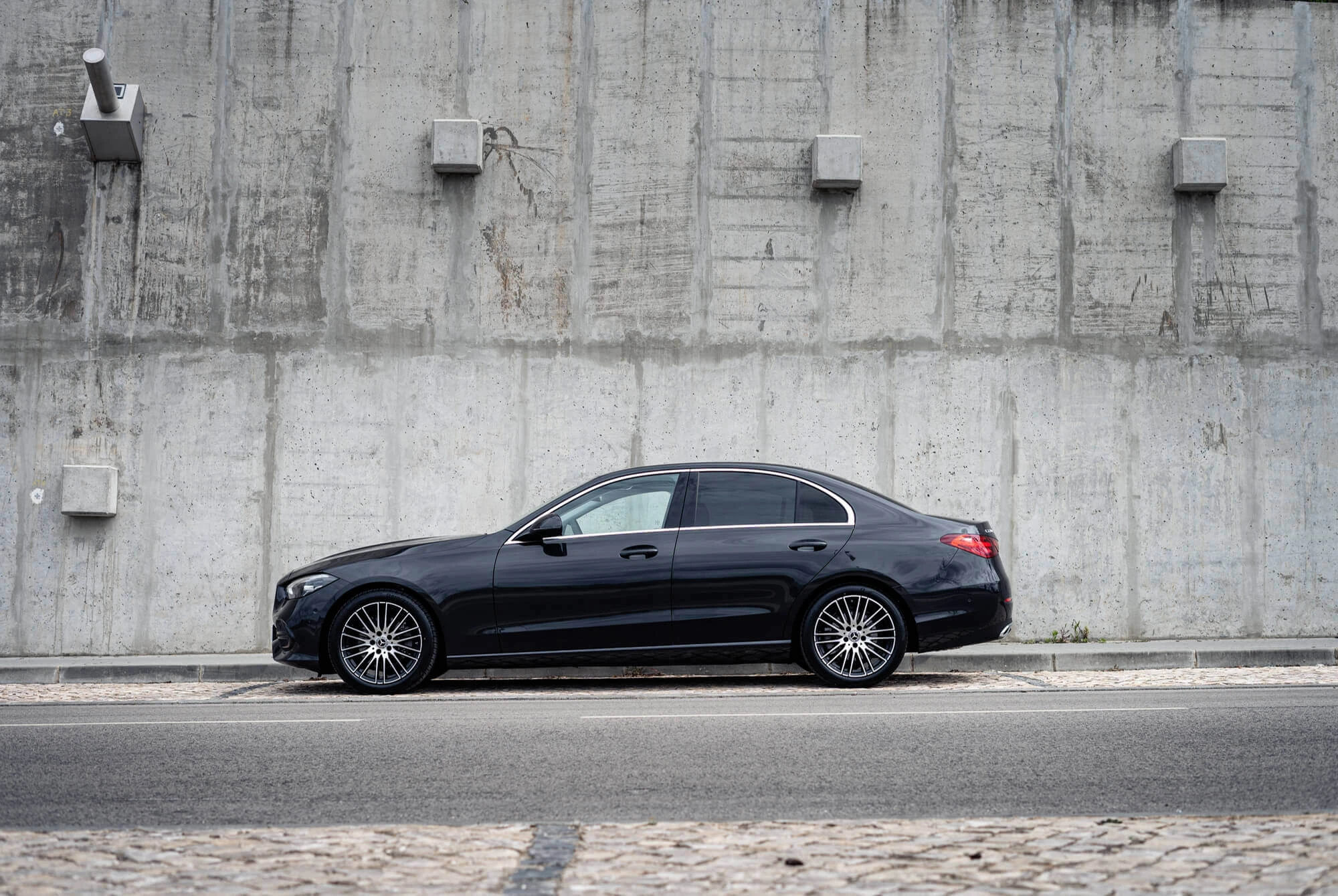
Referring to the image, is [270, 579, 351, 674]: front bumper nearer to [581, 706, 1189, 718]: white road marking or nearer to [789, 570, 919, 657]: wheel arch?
[581, 706, 1189, 718]: white road marking

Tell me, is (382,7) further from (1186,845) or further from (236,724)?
(1186,845)

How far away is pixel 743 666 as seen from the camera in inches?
466

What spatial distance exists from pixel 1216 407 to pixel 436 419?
25.1ft

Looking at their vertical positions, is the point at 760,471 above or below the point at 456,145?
below

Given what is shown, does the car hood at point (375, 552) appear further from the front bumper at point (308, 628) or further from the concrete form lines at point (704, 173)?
the concrete form lines at point (704, 173)

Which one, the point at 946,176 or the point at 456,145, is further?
the point at 946,176

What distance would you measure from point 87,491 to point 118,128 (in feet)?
11.3

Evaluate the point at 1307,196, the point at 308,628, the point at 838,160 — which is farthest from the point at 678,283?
the point at 1307,196

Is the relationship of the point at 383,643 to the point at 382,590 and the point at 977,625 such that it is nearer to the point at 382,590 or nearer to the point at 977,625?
the point at 382,590

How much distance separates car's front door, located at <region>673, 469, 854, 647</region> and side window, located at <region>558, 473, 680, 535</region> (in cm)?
21

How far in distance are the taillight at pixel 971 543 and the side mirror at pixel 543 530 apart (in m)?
2.76

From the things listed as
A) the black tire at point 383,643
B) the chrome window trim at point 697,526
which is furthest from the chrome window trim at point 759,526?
the black tire at point 383,643

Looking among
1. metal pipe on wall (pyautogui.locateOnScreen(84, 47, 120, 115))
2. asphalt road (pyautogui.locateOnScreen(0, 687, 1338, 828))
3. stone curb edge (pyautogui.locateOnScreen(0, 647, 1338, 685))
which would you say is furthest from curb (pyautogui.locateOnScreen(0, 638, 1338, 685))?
metal pipe on wall (pyautogui.locateOnScreen(84, 47, 120, 115))

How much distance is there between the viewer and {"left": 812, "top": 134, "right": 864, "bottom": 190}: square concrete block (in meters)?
13.8
